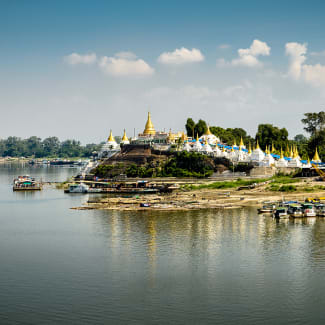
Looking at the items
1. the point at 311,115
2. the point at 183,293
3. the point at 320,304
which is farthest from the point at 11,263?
the point at 311,115

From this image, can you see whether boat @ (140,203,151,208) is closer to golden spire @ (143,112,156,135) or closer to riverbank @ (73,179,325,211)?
riverbank @ (73,179,325,211)

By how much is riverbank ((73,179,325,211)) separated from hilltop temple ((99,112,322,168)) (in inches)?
500

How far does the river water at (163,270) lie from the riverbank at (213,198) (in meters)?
5.99

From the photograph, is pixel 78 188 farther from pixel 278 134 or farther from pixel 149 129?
pixel 278 134

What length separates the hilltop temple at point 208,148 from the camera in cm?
7719

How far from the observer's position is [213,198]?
58906mm

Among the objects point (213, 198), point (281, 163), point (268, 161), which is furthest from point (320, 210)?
point (281, 163)

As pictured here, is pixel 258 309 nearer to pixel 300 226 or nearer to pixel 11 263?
pixel 11 263

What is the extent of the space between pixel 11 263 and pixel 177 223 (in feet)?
53.4

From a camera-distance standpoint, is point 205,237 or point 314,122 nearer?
point 205,237

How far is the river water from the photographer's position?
23578mm

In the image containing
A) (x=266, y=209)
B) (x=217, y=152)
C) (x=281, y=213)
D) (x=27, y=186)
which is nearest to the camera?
(x=281, y=213)

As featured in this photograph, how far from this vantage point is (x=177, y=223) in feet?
145

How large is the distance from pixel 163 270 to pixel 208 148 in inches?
2120
